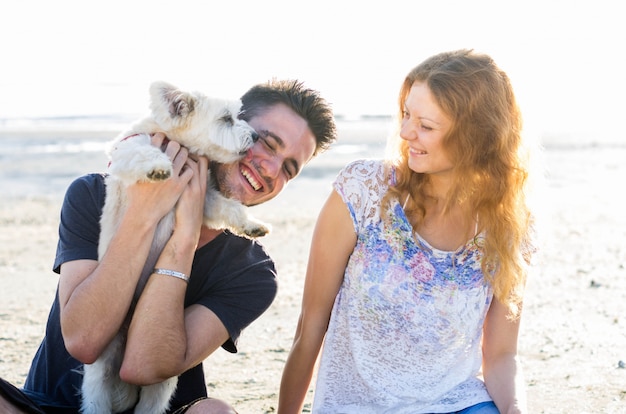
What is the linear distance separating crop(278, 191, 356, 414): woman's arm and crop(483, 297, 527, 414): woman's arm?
0.68 m

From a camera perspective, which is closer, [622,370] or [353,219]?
[353,219]

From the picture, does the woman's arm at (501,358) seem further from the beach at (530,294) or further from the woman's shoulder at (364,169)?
the woman's shoulder at (364,169)

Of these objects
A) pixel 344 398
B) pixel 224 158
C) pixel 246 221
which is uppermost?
pixel 224 158

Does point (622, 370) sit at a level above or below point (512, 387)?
below

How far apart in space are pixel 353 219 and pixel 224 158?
2.71ft

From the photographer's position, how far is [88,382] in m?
3.21

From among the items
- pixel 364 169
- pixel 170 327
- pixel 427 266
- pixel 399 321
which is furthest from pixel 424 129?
pixel 170 327

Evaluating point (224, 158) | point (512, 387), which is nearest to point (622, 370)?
point (512, 387)

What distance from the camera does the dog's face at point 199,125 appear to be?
374 centimetres

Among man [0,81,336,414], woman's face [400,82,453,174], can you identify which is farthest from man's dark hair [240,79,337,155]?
woman's face [400,82,453,174]

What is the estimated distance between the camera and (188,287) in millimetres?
3393

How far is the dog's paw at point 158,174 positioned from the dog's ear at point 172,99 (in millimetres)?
510

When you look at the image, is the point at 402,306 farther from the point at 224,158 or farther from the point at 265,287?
the point at 224,158

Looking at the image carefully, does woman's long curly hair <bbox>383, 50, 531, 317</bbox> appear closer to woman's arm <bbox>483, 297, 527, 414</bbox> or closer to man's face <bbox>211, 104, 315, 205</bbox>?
woman's arm <bbox>483, 297, 527, 414</bbox>
